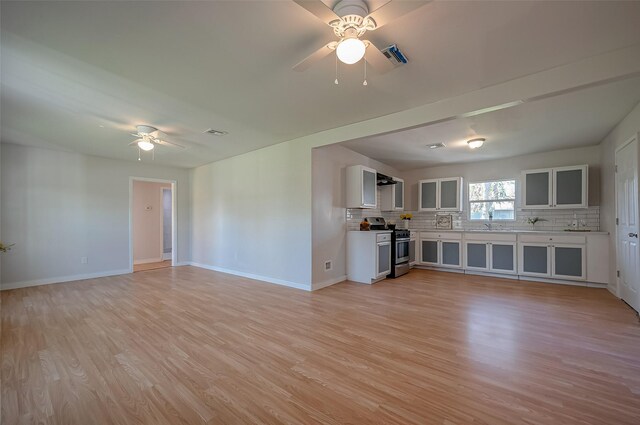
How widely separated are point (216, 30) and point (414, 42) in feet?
4.96

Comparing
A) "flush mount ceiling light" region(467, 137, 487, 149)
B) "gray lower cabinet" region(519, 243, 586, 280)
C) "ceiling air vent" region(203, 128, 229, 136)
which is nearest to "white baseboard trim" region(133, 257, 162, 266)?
"ceiling air vent" region(203, 128, 229, 136)

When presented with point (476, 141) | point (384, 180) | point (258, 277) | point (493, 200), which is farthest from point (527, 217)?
point (258, 277)

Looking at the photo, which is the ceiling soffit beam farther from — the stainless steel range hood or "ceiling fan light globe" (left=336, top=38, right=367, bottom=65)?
the stainless steel range hood

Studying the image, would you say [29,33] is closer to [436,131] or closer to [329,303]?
[329,303]

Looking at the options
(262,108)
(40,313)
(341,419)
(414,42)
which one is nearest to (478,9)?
(414,42)

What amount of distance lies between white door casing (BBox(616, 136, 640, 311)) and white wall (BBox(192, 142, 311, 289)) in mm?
4262

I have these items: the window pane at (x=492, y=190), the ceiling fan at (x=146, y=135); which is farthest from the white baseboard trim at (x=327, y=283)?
the window pane at (x=492, y=190)

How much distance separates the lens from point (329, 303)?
3.70 meters

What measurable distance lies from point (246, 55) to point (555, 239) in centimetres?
589

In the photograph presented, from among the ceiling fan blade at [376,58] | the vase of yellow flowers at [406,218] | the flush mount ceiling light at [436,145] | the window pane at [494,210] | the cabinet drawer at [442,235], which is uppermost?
Answer: the flush mount ceiling light at [436,145]

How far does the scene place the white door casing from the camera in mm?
3229

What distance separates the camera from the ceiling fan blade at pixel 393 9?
53.7 inches

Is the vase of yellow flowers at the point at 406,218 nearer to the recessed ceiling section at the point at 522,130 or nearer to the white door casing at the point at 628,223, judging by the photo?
the recessed ceiling section at the point at 522,130

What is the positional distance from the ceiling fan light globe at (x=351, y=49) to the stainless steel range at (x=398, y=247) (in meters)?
4.07
